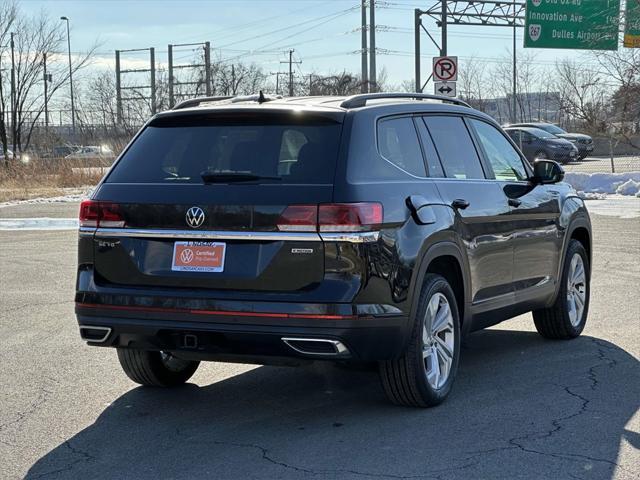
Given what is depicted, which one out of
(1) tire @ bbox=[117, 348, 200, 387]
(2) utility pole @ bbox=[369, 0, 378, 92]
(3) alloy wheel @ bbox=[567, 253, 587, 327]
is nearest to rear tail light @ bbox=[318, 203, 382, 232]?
(1) tire @ bbox=[117, 348, 200, 387]

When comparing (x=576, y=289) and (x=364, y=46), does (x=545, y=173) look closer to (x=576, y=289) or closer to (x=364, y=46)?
(x=576, y=289)

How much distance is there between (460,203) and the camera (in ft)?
19.5

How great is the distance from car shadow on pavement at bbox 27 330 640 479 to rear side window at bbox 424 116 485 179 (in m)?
1.39

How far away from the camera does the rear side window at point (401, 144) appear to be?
553 centimetres

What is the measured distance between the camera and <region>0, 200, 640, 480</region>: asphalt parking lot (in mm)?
4668

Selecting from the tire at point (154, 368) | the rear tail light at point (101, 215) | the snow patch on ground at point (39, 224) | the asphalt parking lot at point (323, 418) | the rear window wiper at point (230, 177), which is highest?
the rear window wiper at point (230, 177)

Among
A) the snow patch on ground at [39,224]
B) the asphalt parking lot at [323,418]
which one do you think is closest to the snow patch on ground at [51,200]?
the snow patch on ground at [39,224]

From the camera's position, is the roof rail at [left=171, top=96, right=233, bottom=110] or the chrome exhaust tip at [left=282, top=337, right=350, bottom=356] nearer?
the chrome exhaust tip at [left=282, top=337, right=350, bottom=356]

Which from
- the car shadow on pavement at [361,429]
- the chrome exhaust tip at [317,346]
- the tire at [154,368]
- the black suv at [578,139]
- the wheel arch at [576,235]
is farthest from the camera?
the black suv at [578,139]

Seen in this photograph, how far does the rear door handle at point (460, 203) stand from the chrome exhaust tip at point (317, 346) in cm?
139

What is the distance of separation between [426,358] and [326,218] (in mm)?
1202

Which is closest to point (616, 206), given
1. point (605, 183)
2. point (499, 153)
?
point (605, 183)

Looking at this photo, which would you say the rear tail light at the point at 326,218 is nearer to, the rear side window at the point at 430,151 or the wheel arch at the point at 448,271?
the wheel arch at the point at 448,271

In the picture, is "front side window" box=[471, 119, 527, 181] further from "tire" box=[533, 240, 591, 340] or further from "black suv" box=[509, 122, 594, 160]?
"black suv" box=[509, 122, 594, 160]
